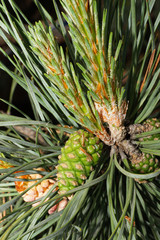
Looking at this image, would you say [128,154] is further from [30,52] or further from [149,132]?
[30,52]

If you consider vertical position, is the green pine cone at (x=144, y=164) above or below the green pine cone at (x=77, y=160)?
below

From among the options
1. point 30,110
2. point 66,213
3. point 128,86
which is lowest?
→ point 66,213

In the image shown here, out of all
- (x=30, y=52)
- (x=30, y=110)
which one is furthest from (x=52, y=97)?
(x=30, y=110)

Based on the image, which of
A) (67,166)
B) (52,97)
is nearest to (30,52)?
(52,97)

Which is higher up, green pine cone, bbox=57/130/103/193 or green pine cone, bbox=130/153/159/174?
green pine cone, bbox=57/130/103/193

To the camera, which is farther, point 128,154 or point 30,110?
point 30,110

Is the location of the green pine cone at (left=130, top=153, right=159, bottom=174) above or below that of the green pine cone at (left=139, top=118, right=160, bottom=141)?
below

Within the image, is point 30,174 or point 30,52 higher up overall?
point 30,52
